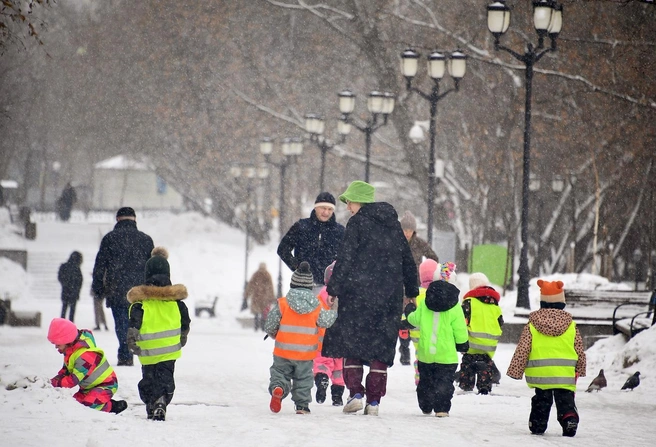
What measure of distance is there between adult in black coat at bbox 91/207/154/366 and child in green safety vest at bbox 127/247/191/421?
412 centimetres

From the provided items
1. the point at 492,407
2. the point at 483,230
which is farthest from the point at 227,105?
the point at 492,407

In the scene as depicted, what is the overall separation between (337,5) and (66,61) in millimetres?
25646

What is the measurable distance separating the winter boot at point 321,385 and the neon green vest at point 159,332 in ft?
6.20

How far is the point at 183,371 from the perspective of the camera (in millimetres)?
13469

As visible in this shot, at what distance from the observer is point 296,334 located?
30.6 ft

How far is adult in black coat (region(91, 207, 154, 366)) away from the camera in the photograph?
13094 mm

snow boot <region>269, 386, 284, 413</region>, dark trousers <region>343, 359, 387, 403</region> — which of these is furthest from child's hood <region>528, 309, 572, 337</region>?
snow boot <region>269, 386, 284, 413</region>

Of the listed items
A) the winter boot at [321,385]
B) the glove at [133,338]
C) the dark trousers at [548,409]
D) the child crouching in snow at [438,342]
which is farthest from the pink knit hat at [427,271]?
the glove at [133,338]

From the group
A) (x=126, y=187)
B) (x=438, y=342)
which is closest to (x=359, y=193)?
(x=438, y=342)

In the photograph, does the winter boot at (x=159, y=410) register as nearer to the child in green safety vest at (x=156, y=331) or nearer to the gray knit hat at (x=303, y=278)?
the child in green safety vest at (x=156, y=331)

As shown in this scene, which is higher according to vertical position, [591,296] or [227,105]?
[227,105]

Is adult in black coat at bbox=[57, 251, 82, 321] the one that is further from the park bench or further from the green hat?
the green hat

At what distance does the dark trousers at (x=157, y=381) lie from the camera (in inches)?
347

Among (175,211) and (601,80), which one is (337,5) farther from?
(175,211)
